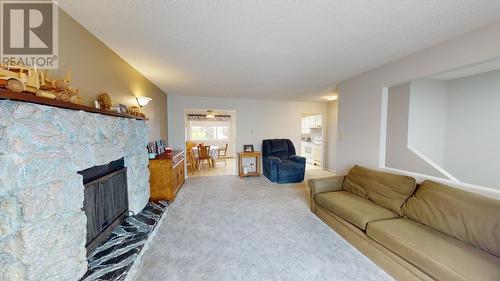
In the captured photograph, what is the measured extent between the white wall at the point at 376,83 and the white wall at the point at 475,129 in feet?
5.95

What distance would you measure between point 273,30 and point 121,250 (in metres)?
2.65

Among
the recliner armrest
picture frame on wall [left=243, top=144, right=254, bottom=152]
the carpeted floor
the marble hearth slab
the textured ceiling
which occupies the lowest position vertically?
the carpeted floor

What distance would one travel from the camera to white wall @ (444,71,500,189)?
282cm

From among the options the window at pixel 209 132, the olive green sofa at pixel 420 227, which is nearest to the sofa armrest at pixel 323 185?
the olive green sofa at pixel 420 227

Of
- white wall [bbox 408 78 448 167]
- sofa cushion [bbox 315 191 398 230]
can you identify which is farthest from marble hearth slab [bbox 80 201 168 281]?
white wall [bbox 408 78 448 167]

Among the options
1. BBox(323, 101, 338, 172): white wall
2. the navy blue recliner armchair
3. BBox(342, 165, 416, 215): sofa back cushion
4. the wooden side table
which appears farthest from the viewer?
BBox(323, 101, 338, 172): white wall

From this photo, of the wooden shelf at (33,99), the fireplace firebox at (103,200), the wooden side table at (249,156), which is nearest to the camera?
the wooden shelf at (33,99)

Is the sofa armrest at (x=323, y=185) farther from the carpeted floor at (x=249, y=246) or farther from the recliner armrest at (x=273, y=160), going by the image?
the recliner armrest at (x=273, y=160)

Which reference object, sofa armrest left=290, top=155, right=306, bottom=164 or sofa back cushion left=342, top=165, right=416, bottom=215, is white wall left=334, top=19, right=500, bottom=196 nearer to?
sofa back cushion left=342, top=165, right=416, bottom=215

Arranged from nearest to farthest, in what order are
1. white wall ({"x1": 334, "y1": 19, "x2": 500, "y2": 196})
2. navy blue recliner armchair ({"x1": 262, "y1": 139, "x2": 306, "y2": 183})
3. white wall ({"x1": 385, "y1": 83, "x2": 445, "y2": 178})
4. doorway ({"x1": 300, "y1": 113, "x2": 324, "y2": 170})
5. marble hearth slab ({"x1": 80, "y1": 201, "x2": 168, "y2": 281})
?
marble hearth slab ({"x1": 80, "y1": 201, "x2": 168, "y2": 281}) → white wall ({"x1": 334, "y1": 19, "x2": 500, "y2": 196}) → white wall ({"x1": 385, "y1": 83, "x2": 445, "y2": 178}) → navy blue recliner armchair ({"x1": 262, "y1": 139, "x2": 306, "y2": 183}) → doorway ({"x1": 300, "y1": 113, "x2": 324, "y2": 170})

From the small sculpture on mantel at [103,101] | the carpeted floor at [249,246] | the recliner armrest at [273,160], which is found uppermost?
the small sculpture on mantel at [103,101]

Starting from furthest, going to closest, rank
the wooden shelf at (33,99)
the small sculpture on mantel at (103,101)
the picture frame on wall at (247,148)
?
the picture frame on wall at (247,148) → the small sculpture on mantel at (103,101) → the wooden shelf at (33,99)

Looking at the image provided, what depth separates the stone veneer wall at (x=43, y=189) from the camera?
0.97 m

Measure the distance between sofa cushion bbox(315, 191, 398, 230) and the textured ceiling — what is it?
6.41 ft
